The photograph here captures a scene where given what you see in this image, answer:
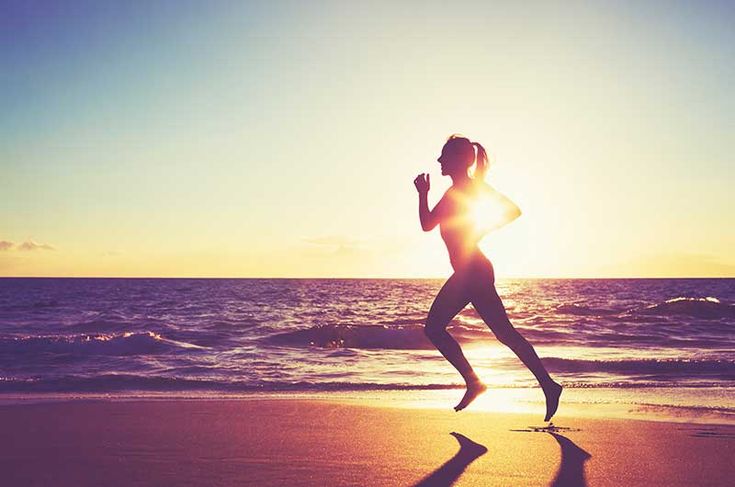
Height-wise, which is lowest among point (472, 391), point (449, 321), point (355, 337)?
point (355, 337)

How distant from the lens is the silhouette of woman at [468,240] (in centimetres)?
507

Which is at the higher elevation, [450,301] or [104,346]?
[450,301]

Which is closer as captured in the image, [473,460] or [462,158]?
[473,460]

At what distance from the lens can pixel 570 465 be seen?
3975mm

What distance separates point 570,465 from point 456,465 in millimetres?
690

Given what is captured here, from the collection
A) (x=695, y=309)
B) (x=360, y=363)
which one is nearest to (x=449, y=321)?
(x=360, y=363)

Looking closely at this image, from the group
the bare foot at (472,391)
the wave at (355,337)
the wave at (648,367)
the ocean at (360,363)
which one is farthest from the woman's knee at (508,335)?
the wave at (355,337)

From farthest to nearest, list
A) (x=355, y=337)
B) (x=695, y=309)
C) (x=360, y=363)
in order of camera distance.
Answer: (x=695, y=309) < (x=355, y=337) < (x=360, y=363)

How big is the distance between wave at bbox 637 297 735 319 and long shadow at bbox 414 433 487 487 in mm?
29900

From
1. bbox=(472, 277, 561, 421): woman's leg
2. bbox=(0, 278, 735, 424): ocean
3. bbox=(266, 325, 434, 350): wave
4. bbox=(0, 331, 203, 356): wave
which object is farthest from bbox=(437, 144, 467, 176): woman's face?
bbox=(266, 325, 434, 350): wave

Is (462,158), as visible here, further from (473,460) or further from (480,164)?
(473,460)

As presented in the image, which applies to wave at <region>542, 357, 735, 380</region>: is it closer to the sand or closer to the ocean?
the ocean

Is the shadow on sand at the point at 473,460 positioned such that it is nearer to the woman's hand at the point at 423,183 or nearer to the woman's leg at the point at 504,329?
the woman's leg at the point at 504,329

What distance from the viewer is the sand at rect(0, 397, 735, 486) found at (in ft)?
12.1
